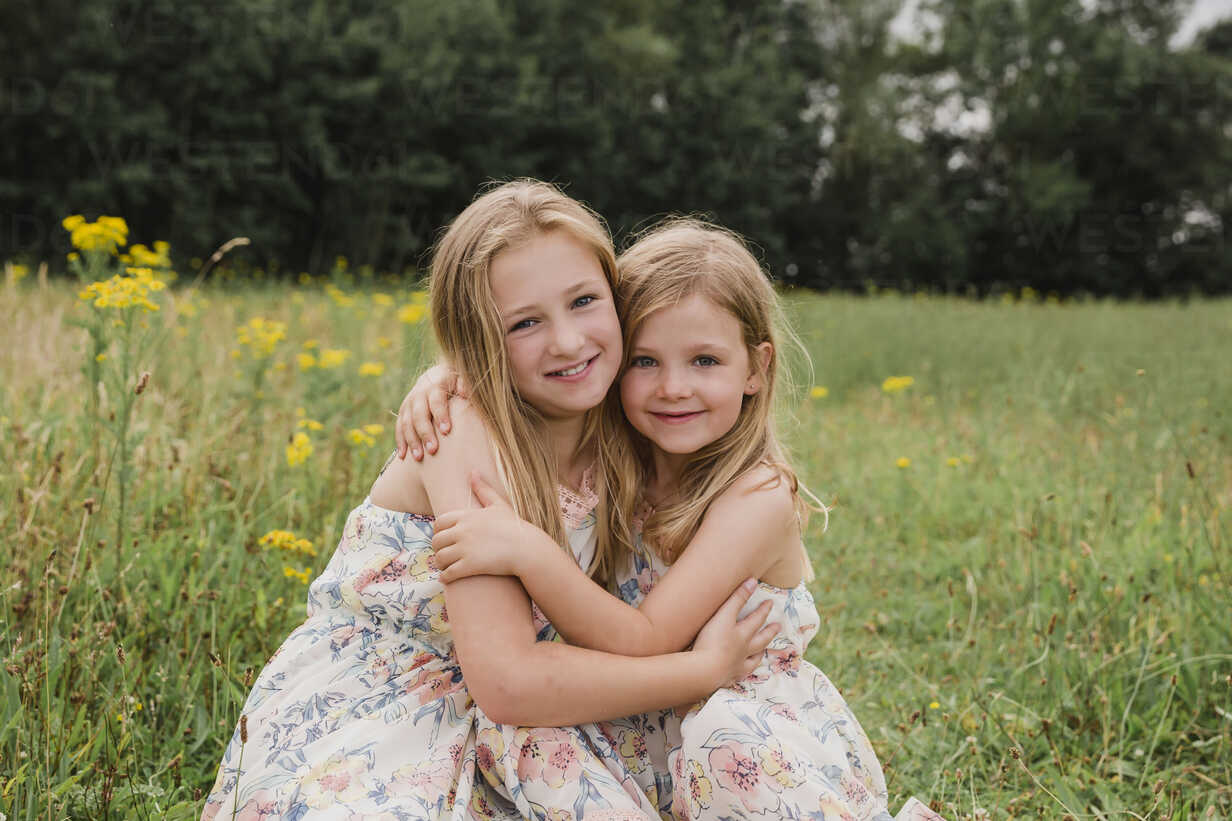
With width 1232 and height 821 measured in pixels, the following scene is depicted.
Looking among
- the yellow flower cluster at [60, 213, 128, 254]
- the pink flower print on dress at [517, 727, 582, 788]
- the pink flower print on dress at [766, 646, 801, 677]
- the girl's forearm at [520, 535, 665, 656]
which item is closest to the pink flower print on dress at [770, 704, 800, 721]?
the pink flower print on dress at [766, 646, 801, 677]

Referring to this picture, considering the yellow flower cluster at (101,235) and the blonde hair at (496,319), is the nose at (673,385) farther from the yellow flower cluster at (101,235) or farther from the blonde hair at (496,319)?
the yellow flower cluster at (101,235)

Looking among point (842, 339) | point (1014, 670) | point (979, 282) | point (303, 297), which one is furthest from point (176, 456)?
point (979, 282)

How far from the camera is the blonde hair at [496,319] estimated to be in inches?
64.4

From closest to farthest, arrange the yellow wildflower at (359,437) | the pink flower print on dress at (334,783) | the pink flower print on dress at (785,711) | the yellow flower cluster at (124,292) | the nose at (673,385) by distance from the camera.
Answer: the pink flower print on dress at (334,783) → the pink flower print on dress at (785,711) → the nose at (673,385) → the yellow flower cluster at (124,292) → the yellow wildflower at (359,437)

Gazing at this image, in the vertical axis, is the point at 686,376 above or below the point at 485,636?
above

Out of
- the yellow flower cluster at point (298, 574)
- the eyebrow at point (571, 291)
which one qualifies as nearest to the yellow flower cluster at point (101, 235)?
the yellow flower cluster at point (298, 574)

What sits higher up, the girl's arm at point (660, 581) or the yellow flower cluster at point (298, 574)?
the girl's arm at point (660, 581)

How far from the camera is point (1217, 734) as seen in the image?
2.08 meters

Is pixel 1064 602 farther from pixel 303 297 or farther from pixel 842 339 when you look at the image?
pixel 303 297

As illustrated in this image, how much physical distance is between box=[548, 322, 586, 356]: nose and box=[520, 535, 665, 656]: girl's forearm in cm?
34

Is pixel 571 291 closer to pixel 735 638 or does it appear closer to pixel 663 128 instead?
pixel 735 638

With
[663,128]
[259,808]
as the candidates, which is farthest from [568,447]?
[663,128]

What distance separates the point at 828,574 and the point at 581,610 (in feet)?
5.59

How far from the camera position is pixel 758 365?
1.89m
